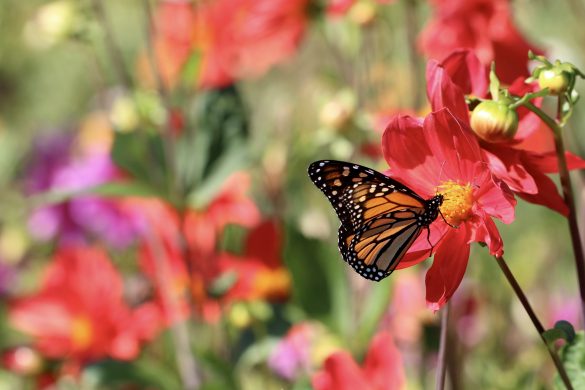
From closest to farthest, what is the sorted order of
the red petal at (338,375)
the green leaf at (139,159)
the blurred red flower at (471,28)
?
the red petal at (338,375) → the blurred red flower at (471,28) → the green leaf at (139,159)

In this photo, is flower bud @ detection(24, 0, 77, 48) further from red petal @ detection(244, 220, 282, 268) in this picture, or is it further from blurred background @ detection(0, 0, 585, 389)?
red petal @ detection(244, 220, 282, 268)

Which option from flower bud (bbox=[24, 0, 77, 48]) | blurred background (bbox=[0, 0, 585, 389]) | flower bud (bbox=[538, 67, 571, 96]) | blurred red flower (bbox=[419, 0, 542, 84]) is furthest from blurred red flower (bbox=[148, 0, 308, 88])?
flower bud (bbox=[538, 67, 571, 96])

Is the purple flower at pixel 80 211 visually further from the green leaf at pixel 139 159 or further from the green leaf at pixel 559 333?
the green leaf at pixel 559 333

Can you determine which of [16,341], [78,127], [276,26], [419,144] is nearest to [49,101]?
[78,127]

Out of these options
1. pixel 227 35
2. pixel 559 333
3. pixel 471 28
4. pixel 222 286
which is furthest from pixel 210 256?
pixel 559 333

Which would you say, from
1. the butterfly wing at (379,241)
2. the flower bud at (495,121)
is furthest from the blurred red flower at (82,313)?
the flower bud at (495,121)

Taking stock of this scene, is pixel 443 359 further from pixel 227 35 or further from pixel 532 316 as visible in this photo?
pixel 227 35
